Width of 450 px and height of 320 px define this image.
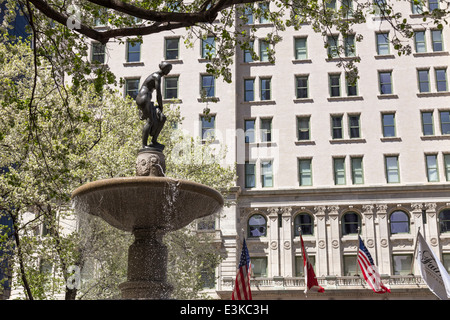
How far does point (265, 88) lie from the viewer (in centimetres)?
4522

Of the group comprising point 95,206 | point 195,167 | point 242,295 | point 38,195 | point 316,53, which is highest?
point 316,53

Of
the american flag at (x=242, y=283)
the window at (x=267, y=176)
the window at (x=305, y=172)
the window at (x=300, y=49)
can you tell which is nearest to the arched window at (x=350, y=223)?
the window at (x=305, y=172)

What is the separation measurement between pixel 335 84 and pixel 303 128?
420cm

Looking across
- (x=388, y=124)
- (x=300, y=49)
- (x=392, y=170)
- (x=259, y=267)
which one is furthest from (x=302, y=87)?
(x=259, y=267)

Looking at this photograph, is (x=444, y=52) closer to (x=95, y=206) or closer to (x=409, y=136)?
(x=409, y=136)

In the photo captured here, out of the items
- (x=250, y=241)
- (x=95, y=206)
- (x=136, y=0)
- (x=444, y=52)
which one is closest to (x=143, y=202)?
(x=95, y=206)

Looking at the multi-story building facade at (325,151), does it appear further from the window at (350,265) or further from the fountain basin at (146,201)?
the fountain basin at (146,201)

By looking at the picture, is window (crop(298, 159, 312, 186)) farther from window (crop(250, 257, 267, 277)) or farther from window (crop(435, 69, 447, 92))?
window (crop(435, 69, 447, 92))

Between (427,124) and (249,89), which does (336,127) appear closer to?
(427,124)

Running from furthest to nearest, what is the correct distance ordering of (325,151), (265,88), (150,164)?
1. (265,88)
2. (325,151)
3. (150,164)

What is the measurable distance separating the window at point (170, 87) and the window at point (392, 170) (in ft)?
53.9

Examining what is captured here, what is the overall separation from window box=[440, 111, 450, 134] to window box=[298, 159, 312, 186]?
9.72 meters

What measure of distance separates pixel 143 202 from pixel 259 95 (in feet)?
110

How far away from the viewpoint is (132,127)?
1135 inches
